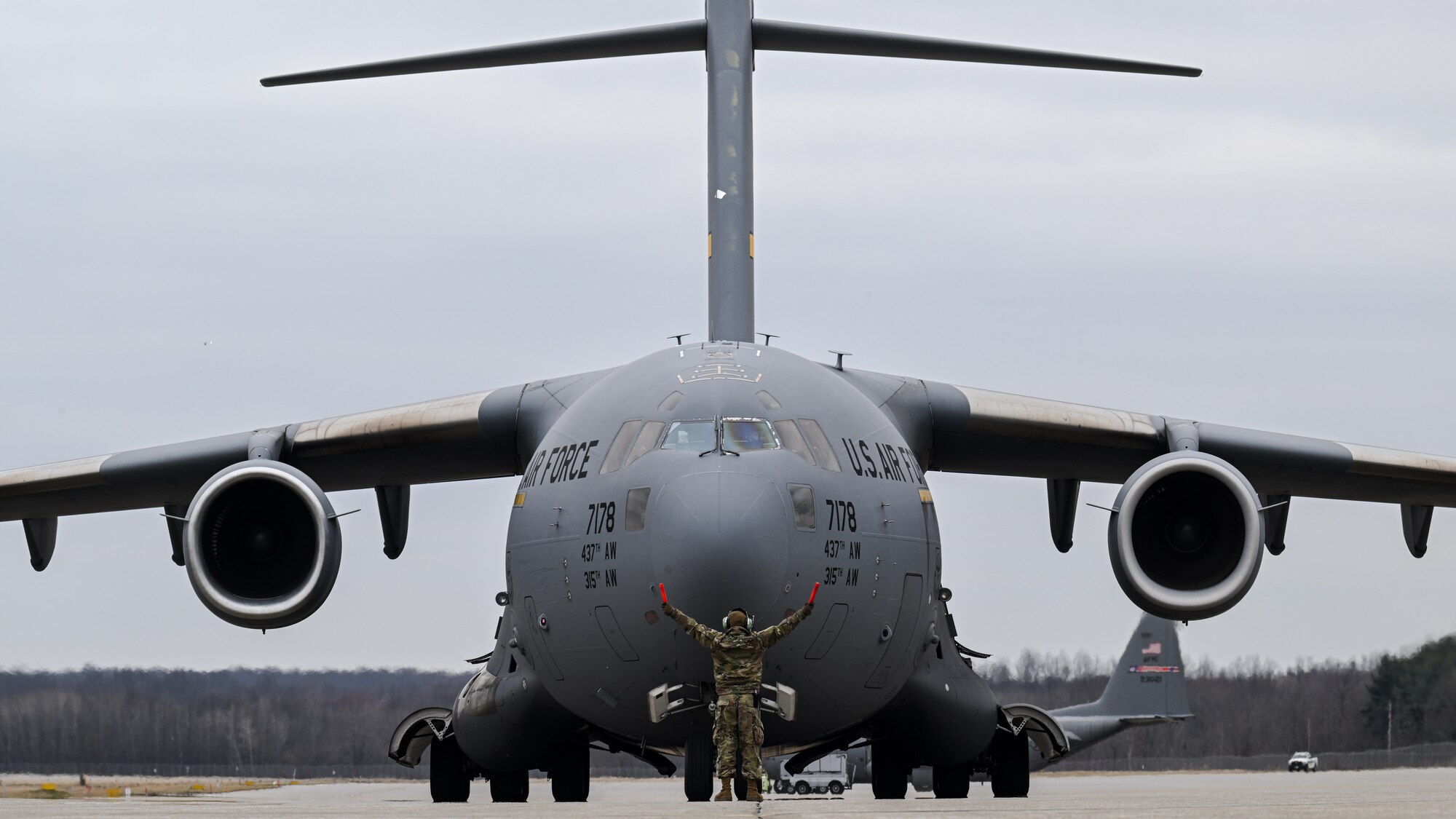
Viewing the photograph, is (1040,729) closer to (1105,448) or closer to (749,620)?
(1105,448)

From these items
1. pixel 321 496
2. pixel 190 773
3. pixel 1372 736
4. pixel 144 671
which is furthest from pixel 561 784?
pixel 1372 736

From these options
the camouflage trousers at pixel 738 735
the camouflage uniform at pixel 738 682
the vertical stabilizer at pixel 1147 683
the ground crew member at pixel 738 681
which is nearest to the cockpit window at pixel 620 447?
the ground crew member at pixel 738 681

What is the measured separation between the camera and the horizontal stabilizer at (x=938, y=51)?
12.2 meters

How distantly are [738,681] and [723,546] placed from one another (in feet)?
2.12

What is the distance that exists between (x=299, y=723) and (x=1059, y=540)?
57.6ft

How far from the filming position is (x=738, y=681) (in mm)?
8508

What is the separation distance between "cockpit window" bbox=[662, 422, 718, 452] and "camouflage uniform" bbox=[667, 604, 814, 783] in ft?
3.01

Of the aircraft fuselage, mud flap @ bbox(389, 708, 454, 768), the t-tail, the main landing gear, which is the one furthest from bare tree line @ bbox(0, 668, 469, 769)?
the aircraft fuselage

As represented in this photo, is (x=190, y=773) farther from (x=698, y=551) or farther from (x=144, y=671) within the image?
(x=698, y=551)

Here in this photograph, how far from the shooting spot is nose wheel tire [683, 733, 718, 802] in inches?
359

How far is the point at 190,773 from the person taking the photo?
1201 inches

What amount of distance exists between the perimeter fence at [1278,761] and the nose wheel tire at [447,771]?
23.3 meters

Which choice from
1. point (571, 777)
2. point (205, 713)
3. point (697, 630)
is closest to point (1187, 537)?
point (697, 630)

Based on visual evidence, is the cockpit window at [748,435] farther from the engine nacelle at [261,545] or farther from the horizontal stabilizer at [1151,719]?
the horizontal stabilizer at [1151,719]
